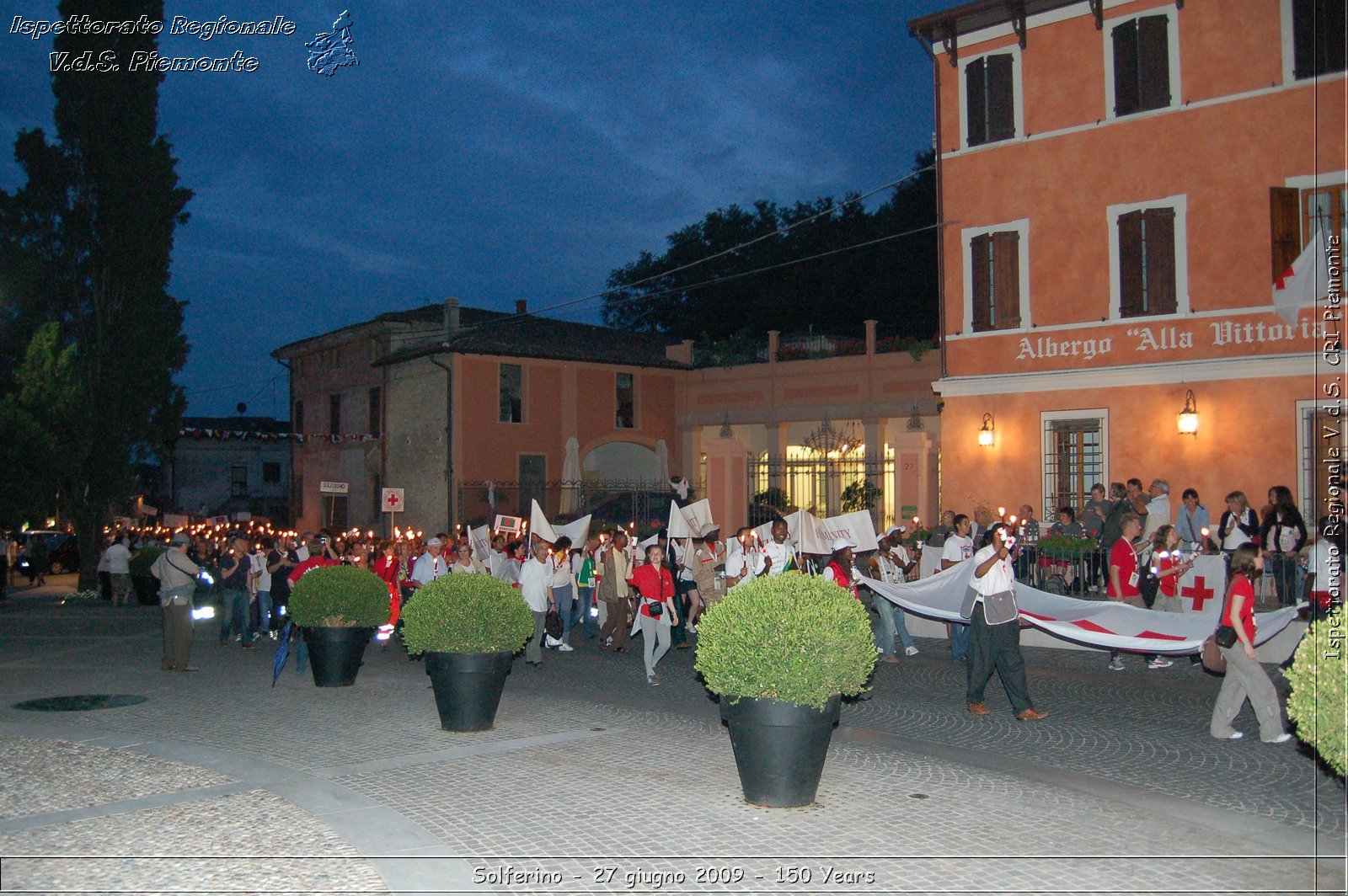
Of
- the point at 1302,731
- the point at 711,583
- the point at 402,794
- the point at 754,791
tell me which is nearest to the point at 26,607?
the point at 711,583

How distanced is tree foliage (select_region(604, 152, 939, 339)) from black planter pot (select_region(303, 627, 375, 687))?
3234cm

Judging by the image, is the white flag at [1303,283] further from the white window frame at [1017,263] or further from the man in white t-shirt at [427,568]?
the man in white t-shirt at [427,568]

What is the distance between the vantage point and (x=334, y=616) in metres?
12.6

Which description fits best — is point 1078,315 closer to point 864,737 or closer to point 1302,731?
point 864,737

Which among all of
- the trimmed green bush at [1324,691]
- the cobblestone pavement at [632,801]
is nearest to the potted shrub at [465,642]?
the cobblestone pavement at [632,801]

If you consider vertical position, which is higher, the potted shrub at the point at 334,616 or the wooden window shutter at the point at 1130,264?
the wooden window shutter at the point at 1130,264

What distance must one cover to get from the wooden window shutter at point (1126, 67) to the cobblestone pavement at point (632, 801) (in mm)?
10807

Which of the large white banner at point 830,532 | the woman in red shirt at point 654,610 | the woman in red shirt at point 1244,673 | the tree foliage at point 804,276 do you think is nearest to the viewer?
the woman in red shirt at point 1244,673

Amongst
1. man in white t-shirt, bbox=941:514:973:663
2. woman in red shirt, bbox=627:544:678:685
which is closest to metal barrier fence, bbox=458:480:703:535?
man in white t-shirt, bbox=941:514:973:663

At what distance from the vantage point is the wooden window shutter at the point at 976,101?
20703 millimetres

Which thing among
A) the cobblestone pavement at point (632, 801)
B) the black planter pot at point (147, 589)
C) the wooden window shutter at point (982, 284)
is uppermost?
the wooden window shutter at point (982, 284)

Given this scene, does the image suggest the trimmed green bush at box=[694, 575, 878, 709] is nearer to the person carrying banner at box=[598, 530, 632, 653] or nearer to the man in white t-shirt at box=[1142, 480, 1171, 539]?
the person carrying banner at box=[598, 530, 632, 653]

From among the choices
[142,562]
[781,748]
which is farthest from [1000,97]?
[142,562]

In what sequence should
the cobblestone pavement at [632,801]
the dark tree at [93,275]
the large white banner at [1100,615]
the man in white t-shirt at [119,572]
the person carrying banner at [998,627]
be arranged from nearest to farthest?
the cobblestone pavement at [632,801] < the person carrying banner at [998,627] < the large white banner at [1100,615] < the man in white t-shirt at [119,572] < the dark tree at [93,275]
